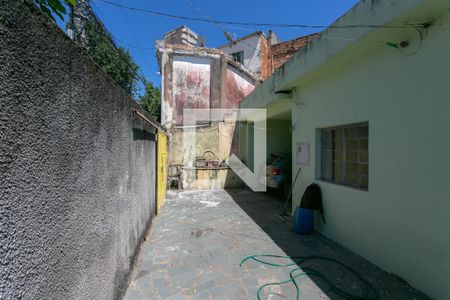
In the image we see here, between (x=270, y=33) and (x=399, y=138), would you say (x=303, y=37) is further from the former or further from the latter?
(x=399, y=138)

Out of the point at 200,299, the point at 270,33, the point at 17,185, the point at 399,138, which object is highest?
the point at 270,33

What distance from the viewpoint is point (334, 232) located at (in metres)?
4.64

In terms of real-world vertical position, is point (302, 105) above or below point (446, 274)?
above

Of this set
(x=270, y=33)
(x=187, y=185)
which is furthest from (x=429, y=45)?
(x=270, y=33)

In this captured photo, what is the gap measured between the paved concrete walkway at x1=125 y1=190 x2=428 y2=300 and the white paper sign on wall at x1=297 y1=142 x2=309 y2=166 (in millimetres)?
1632

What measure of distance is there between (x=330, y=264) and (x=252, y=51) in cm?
1782

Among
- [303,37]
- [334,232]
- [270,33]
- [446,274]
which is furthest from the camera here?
[270,33]

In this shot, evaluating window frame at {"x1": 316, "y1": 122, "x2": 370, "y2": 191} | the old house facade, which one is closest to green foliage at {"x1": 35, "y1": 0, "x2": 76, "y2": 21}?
window frame at {"x1": 316, "y1": 122, "x2": 370, "y2": 191}

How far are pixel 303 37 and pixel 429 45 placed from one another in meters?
14.9

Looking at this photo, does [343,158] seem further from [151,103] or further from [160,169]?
[151,103]

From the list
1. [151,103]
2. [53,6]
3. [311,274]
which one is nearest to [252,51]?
[151,103]

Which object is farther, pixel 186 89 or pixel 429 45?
pixel 186 89

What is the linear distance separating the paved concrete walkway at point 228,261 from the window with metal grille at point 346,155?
1.37 m

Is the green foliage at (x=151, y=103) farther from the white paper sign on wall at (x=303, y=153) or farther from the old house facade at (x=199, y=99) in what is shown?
the white paper sign on wall at (x=303, y=153)
